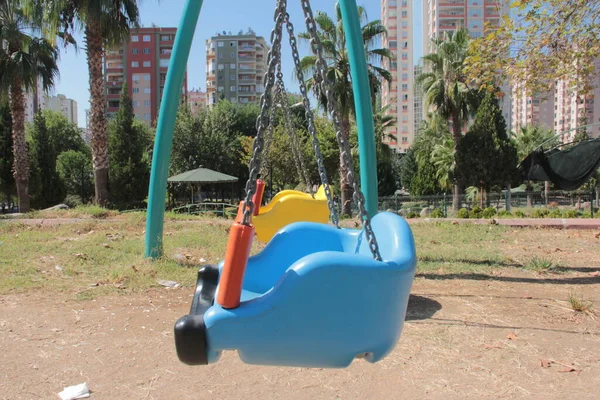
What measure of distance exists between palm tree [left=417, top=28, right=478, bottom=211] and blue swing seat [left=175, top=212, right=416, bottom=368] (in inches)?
821

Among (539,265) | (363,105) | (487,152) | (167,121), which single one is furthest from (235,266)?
(487,152)

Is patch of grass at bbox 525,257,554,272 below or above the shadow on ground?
above

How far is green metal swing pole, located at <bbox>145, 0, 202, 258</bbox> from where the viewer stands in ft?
18.5

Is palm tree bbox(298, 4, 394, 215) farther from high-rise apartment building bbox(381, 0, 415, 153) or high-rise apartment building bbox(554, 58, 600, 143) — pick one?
high-rise apartment building bbox(381, 0, 415, 153)

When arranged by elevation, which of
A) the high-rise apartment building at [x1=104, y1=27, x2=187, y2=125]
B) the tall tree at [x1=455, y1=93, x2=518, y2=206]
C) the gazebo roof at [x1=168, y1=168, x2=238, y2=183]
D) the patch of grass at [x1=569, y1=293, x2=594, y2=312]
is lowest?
the patch of grass at [x1=569, y1=293, x2=594, y2=312]

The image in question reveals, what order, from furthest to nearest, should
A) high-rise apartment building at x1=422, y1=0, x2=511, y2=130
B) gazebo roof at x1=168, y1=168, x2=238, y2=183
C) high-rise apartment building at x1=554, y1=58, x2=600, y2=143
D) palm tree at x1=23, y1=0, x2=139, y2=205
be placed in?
high-rise apartment building at x1=422, y1=0, x2=511, y2=130 → high-rise apartment building at x1=554, y1=58, x2=600, y2=143 → gazebo roof at x1=168, y1=168, x2=238, y2=183 → palm tree at x1=23, y1=0, x2=139, y2=205

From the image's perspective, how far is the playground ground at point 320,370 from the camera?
3.05 metres

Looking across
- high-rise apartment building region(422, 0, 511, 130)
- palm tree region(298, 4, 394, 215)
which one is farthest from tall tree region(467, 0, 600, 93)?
high-rise apartment building region(422, 0, 511, 130)

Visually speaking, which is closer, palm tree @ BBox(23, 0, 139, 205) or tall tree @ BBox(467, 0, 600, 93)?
tall tree @ BBox(467, 0, 600, 93)

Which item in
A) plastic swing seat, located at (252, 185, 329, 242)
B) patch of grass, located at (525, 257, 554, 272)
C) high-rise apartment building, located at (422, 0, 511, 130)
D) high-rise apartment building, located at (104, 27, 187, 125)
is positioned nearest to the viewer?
plastic swing seat, located at (252, 185, 329, 242)

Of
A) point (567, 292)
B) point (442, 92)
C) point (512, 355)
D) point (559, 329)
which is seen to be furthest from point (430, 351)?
point (442, 92)

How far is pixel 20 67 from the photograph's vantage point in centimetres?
1689

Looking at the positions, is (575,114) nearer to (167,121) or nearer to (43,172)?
(43,172)

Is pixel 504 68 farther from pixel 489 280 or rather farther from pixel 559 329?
pixel 559 329
